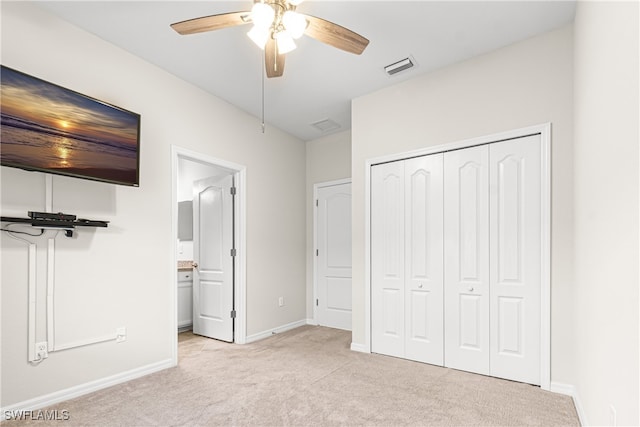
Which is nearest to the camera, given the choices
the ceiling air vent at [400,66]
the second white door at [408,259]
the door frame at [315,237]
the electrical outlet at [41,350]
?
the electrical outlet at [41,350]

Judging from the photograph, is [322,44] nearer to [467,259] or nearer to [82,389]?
[467,259]

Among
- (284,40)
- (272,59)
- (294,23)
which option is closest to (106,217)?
(272,59)

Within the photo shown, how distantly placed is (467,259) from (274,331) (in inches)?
102

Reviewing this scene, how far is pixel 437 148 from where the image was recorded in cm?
332

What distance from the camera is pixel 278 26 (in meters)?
2.13

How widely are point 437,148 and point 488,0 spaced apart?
124 cm

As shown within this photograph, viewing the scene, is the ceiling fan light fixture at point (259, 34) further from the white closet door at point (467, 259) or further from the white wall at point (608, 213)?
the white closet door at point (467, 259)

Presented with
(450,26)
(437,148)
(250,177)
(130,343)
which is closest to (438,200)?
(437,148)

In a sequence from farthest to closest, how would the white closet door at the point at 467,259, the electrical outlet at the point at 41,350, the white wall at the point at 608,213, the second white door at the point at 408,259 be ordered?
the second white door at the point at 408,259, the white closet door at the point at 467,259, the electrical outlet at the point at 41,350, the white wall at the point at 608,213

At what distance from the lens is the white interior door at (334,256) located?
4832 millimetres

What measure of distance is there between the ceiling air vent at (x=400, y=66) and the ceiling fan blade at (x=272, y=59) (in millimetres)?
1281

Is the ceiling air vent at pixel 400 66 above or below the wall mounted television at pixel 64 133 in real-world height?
above

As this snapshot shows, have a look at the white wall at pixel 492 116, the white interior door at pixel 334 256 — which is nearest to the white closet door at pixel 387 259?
the white wall at pixel 492 116

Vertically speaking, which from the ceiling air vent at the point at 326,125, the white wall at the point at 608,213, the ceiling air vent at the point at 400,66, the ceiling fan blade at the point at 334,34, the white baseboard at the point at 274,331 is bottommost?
the white baseboard at the point at 274,331
